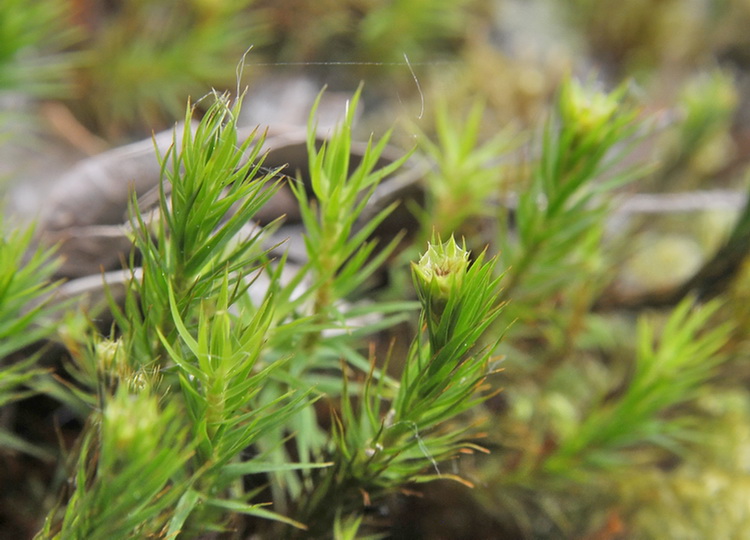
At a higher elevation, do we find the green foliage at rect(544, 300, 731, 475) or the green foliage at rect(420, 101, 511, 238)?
the green foliage at rect(420, 101, 511, 238)

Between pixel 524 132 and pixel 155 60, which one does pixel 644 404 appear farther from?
pixel 155 60

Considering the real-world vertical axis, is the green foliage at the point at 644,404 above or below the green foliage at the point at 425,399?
below

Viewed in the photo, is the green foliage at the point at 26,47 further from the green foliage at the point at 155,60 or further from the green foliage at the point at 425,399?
the green foliage at the point at 425,399

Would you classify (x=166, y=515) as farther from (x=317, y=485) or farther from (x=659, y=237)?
(x=659, y=237)

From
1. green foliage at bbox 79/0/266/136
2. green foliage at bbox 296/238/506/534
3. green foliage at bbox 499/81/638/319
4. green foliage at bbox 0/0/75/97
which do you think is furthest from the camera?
green foliage at bbox 79/0/266/136

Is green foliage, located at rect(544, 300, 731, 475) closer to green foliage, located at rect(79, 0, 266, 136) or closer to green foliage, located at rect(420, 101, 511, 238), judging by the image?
green foliage, located at rect(420, 101, 511, 238)

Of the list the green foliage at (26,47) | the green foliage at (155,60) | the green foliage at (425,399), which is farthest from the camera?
the green foliage at (155,60)

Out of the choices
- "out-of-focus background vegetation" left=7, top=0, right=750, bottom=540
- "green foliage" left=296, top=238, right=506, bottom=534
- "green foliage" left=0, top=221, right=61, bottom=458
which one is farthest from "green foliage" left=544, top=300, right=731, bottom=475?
"green foliage" left=0, top=221, right=61, bottom=458

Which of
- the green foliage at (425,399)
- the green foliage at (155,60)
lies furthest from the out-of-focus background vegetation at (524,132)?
the green foliage at (425,399)

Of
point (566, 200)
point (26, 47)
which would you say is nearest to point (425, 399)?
point (566, 200)
